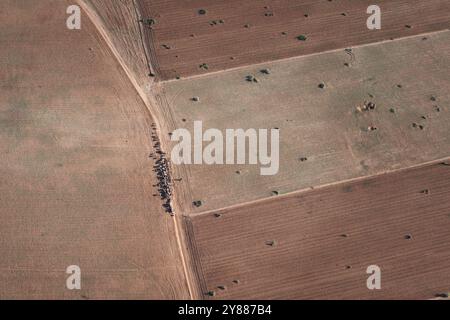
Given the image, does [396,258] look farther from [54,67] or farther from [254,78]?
[54,67]

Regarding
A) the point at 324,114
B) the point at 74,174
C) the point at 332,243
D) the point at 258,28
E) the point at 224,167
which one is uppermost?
the point at 258,28

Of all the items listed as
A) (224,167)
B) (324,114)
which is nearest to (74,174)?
(224,167)

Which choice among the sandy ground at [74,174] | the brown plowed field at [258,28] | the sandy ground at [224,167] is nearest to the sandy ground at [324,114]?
the sandy ground at [224,167]

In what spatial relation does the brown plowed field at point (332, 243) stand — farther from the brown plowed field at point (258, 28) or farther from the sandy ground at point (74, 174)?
the brown plowed field at point (258, 28)

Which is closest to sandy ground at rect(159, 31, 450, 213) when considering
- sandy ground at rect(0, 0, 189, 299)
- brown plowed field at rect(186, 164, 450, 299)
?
brown plowed field at rect(186, 164, 450, 299)

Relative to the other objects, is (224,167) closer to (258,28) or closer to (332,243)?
(332,243)

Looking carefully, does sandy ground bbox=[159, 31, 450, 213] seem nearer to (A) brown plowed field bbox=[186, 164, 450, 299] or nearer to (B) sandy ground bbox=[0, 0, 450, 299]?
(B) sandy ground bbox=[0, 0, 450, 299]
